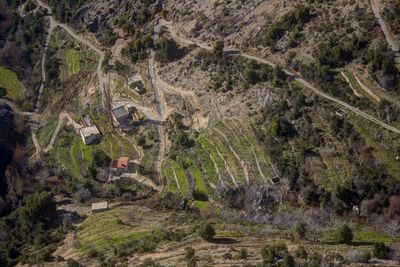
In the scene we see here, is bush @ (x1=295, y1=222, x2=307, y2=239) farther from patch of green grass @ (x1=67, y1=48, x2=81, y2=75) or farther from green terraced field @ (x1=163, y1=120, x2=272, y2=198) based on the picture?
patch of green grass @ (x1=67, y1=48, x2=81, y2=75)

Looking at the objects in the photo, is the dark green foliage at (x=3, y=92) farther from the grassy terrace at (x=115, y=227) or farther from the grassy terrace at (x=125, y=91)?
the grassy terrace at (x=115, y=227)

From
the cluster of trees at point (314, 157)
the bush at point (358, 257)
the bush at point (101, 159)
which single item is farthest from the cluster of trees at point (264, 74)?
the bush at point (358, 257)

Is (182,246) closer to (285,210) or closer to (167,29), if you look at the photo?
(285,210)

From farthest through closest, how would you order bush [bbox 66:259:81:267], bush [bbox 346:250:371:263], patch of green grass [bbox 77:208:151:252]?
patch of green grass [bbox 77:208:151:252] < bush [bbox 66:259:81:267] < bush [bbox 346:250:371:263]

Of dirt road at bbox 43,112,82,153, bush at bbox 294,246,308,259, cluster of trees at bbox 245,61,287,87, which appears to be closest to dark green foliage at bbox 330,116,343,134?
cluster of trees at bbox 245,61,287,87

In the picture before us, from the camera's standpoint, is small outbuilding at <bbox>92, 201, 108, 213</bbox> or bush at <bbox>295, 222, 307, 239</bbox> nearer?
bush at <bbox>295, 222, 307, 239</bbox>

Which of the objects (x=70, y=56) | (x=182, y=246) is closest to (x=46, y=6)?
(x=70, y=56)
